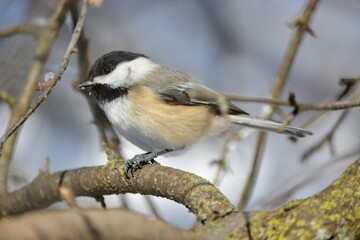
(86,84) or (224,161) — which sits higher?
(86,84)

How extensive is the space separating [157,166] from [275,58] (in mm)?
2360

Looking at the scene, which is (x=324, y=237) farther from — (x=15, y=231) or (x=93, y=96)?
(x=93, y=96)

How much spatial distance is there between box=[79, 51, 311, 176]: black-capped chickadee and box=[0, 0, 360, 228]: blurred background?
0.65m

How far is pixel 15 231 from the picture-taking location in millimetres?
544

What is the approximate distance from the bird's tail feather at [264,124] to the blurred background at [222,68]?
62 centimetres

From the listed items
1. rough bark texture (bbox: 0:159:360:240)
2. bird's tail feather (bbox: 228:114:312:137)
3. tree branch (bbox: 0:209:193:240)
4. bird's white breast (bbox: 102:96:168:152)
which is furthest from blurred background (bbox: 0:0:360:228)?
tree branch (bbox: 0:209:193:240)

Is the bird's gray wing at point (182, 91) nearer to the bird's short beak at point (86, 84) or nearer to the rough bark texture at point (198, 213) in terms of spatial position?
the bird's short beak at point (86, 84)

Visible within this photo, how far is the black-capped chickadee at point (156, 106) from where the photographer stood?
Answer: 1.93m

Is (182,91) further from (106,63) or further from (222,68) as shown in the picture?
(222,68)

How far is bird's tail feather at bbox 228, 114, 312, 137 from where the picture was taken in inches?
72.9

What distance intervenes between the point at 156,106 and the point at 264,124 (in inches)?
15.0

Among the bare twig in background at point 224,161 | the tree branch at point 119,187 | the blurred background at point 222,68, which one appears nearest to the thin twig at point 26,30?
the tree branch at point 119,187

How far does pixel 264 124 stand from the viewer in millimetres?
1958

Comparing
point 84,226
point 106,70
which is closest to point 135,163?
point 106,70
